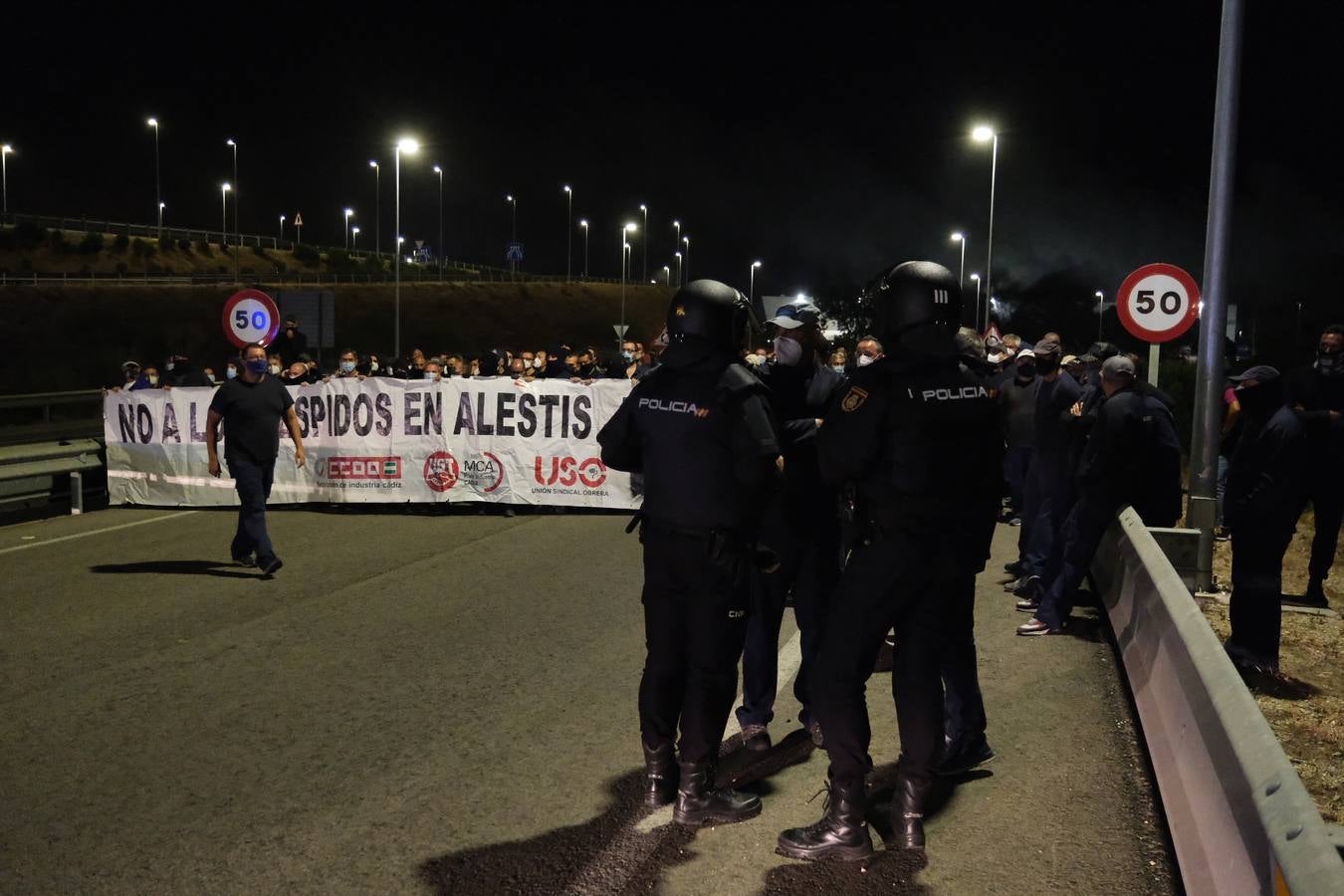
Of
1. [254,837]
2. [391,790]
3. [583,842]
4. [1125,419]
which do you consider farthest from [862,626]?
[1125,419]

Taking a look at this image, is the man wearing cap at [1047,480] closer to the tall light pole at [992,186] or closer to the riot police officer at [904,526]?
the riot police officer at [904,526]

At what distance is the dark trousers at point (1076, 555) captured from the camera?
7.40m

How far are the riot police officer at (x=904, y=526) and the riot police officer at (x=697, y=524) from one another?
1.12 feet

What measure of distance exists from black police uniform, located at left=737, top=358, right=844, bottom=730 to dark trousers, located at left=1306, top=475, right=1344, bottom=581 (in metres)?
4.49

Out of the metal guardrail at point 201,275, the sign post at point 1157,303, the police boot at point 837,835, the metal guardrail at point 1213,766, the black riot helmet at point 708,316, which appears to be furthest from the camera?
the metal guardrail at point 201,275

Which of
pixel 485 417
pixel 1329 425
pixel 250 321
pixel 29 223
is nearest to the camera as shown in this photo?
pixel 1329 425

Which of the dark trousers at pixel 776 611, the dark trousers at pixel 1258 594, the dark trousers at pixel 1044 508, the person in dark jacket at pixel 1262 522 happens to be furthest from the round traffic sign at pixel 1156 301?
the dark trousers at pixel 776 611

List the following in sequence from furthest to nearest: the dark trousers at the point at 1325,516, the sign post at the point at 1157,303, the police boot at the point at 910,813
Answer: the sign post at the point at 1157,303, the dark trousers at the point at 1325,516, the police boot at the point at 910,813

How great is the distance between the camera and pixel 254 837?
169 inches

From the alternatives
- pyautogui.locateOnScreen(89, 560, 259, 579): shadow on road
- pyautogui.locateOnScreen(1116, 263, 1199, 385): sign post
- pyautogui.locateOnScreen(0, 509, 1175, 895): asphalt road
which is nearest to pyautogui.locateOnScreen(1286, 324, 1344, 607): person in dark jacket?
pyautogui.locateOnScreen(0, 509, 1175, 895): asphalt road

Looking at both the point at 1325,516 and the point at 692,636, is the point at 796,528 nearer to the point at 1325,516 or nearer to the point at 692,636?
the point at 692,636

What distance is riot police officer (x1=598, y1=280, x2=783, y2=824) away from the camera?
4367mm

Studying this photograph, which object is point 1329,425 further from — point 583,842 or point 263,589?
point 263,589

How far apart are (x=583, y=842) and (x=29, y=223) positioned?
315ft
